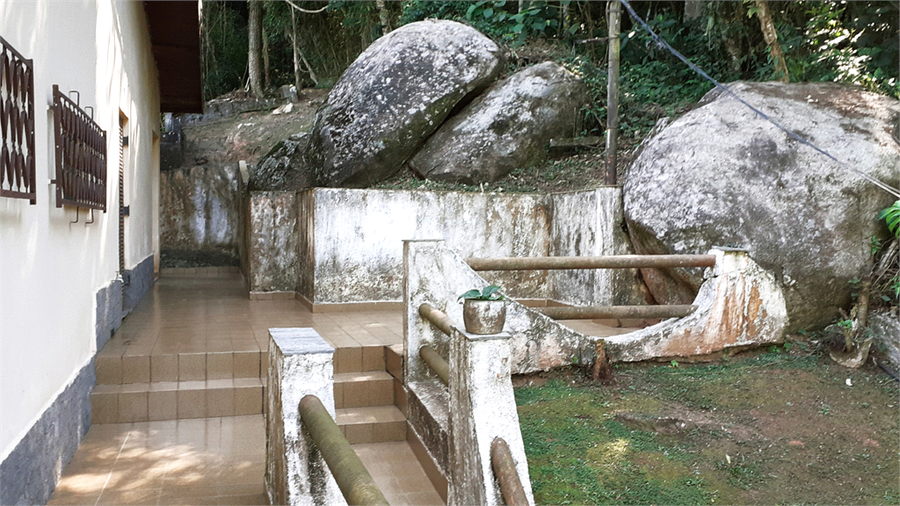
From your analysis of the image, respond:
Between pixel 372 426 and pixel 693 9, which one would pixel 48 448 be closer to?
pixel 372 426

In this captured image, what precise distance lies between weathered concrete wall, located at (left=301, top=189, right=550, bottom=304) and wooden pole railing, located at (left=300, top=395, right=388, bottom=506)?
494cm

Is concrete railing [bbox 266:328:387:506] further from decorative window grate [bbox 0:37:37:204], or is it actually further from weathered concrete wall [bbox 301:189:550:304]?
weathered concrete wall [bbox 301:189:550:304]

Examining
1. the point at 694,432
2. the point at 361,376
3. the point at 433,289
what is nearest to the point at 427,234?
the point at 361,376

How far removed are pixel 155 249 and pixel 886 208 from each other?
991cm

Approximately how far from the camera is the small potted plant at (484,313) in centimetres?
321

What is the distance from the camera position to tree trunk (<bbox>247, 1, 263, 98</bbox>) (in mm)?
19086

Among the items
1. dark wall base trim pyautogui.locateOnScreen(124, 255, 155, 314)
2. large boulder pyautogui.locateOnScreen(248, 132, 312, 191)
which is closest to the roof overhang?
large boulder pyautogui.locateOnScreen(248, 132, 312, 191)

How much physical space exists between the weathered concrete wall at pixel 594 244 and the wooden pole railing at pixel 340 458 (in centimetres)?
460

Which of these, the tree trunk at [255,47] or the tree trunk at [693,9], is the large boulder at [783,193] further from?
the tree trunk at [255,47]

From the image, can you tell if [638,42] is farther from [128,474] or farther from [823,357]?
[128,474]

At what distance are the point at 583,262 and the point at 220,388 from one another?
2742 millimetres

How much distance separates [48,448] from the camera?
3.54 m

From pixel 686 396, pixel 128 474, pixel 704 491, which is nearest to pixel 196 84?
pixel 128 474

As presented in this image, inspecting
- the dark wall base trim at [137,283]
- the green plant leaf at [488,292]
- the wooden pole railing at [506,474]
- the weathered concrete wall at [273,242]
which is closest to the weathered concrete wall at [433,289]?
the green plant leaf at [488,292]
